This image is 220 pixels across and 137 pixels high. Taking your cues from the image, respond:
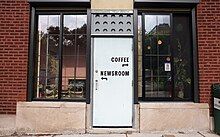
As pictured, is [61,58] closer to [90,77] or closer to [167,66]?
[90,77]

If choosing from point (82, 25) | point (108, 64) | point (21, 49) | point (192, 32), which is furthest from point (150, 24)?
point (21, 49)

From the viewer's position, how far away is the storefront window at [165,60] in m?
7.55

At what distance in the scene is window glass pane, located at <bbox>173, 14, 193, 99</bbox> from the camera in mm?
7602

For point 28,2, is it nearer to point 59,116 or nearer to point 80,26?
point 80,26

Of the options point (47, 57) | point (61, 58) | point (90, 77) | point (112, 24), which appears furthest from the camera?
point (47, 57)

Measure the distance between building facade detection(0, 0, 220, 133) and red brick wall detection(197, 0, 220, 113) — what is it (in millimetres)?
27

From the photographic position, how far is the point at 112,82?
7379 mm

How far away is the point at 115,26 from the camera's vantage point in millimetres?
7473

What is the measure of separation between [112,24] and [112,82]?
5.30 feet

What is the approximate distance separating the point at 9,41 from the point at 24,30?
52 centimetres

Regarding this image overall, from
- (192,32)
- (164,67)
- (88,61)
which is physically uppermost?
(192,32)

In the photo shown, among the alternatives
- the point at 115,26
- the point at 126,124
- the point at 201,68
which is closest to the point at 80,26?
the point at 115,26

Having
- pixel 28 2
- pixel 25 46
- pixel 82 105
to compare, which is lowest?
pixel 82 105

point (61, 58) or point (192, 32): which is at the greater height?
point (192, 32)
